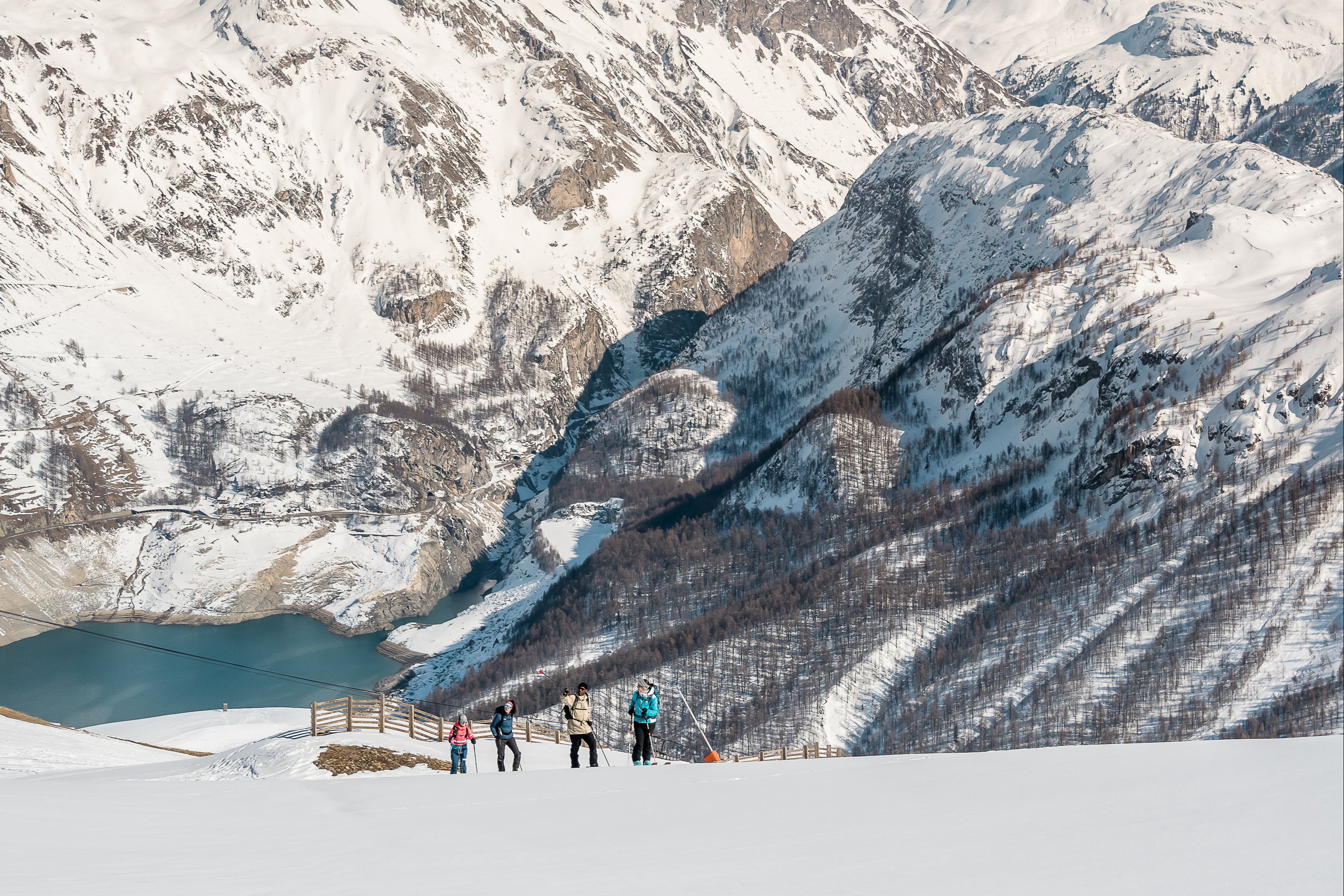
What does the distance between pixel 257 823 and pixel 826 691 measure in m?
148

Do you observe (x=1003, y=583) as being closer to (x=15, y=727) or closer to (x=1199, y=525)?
(x=1199, y=525)

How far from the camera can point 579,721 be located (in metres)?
44.7

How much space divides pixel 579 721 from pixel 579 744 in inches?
94.9

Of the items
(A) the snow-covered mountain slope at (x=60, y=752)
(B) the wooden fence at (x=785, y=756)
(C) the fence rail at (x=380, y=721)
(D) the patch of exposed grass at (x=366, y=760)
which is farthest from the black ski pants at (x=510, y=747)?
(A) the snow-covered mountain slope at (x=60, y=752)

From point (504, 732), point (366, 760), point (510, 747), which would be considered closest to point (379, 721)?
point (366, 760)

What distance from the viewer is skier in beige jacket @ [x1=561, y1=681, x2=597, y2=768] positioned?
4450 cm

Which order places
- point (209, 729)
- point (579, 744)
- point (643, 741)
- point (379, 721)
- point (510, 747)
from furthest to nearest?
point (209, 729) < point (379, 721) < point (510, 747) < point (579, 744) < point (643, 741)

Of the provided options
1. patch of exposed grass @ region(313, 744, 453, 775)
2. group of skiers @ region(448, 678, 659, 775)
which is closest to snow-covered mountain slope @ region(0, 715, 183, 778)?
patch of exposed grass @ region(313, 744, 453, 775)

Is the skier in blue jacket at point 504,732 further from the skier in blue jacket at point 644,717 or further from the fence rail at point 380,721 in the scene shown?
the fence rail at point 380,721

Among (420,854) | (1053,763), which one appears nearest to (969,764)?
(1053,763)

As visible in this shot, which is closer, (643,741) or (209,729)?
(643,741)

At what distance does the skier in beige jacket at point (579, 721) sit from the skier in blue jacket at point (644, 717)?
1.66 metres

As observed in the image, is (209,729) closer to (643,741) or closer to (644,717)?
(643,741)

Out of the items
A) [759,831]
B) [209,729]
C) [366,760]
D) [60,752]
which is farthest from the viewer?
[209,729]
